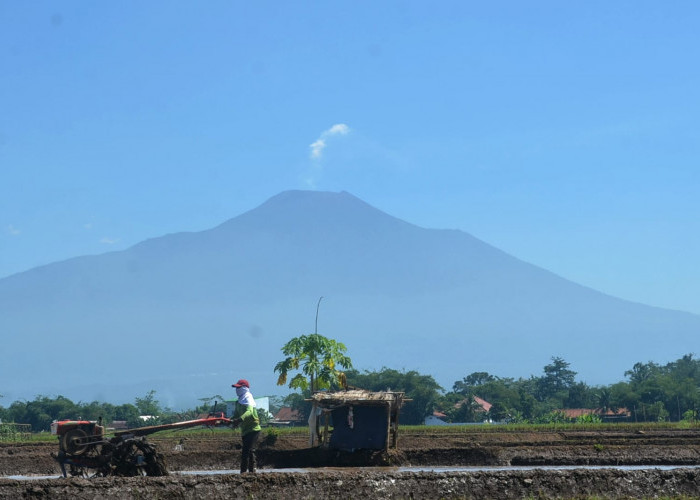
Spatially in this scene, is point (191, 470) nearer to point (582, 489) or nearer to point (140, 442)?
point (140, 442)

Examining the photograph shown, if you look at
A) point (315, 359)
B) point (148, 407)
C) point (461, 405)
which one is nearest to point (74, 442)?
point (315, 359)

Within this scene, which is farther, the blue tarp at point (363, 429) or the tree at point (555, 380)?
the tree at point (555, 380)

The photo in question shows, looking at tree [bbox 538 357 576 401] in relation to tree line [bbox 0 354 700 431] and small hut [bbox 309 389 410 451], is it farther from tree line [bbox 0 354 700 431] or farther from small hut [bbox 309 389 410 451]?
small hut [bbox 309 389 410 451]

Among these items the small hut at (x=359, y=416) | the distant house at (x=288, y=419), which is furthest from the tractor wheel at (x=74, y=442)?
the distant house at (x=288, y=419)

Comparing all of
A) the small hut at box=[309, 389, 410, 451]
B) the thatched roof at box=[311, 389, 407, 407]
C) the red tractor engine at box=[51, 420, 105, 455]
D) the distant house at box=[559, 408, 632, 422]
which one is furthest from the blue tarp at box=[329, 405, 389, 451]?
the distant house at box=[559, 408, 632, 422]

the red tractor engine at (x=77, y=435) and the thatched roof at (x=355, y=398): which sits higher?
the thatched roof at (x=355, y=398)

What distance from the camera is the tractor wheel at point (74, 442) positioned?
16.9 m

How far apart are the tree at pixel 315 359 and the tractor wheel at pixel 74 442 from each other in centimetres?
1449

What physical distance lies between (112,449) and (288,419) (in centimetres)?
8332

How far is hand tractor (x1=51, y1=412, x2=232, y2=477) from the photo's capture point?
16172 mm

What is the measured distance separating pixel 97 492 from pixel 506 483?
5.27 m

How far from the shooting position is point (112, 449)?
Answer: 16.4 meters

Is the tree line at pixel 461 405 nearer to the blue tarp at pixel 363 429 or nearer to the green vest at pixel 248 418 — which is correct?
the blue tarp at pixel 363 429

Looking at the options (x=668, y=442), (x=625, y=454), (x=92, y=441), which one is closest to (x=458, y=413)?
(x=668, y=442)
